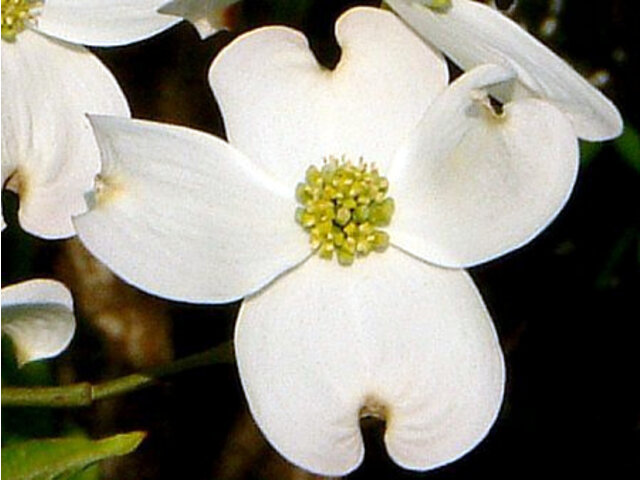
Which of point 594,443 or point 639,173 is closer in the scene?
point 639,173

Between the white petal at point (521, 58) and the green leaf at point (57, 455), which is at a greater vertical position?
the white petal at point (521, 58)

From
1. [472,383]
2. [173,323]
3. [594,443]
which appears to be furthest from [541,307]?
[472,383]

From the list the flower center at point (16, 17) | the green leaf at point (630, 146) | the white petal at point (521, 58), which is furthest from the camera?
the green leaf at point (630, 146)

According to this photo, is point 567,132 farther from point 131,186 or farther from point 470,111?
point 131,186

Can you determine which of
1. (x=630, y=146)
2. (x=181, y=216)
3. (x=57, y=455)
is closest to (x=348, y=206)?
(x=181, y=216)

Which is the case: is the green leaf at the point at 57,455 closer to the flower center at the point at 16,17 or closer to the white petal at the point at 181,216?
the white petal at the point at 181,216

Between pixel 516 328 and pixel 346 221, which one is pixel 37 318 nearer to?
pixel 346 221

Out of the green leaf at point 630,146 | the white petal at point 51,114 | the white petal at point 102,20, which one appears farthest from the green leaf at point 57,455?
the green leaf at point 630,146
